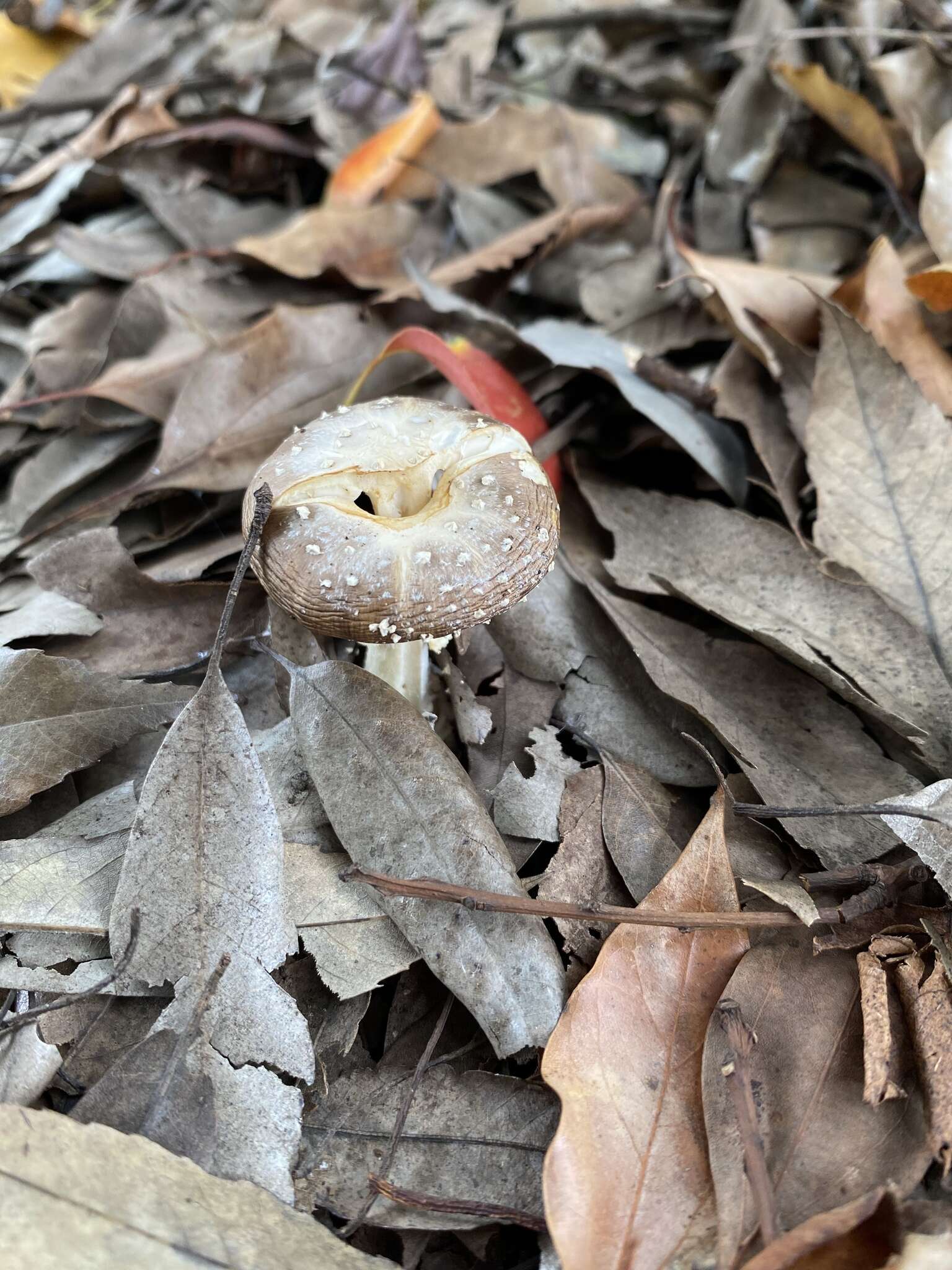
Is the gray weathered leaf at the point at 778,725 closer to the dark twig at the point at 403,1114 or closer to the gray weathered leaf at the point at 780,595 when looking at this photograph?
the gray weathered leaf at the point at 780,595

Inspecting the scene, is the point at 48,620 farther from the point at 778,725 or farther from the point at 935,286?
the point at 935,286

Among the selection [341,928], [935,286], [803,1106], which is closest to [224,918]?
[341,928]

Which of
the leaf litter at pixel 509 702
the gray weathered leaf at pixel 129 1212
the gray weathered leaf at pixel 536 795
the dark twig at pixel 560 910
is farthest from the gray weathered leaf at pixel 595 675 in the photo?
the gray weathered leaf at pixel 129 1212

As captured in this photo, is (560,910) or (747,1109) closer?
(747,1109)

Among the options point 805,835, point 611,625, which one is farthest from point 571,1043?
point 611,625

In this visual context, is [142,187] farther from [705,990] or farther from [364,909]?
[705,990]

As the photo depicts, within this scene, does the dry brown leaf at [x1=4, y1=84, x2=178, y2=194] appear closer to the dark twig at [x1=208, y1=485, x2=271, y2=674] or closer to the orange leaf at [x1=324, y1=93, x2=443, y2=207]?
the orange leaf at [x1=324, y1=93, x2=443, y2=207]

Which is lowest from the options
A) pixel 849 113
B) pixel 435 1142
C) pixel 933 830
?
pixel 435 1142
